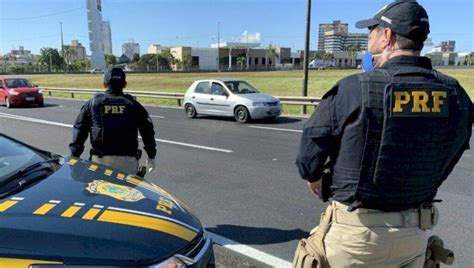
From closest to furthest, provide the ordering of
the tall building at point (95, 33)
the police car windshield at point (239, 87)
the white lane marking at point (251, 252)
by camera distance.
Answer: the white lane marking at point (251, 252) → the police car windshield at point (239, 87) → the tall building at point (95, 33)

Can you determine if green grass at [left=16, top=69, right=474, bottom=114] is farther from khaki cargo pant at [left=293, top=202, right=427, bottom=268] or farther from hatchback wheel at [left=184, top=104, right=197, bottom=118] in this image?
khaki cargo pant at [left=293, top=202, right=427, bottom=268]

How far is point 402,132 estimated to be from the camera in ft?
5.48

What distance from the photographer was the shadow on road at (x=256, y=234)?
3.89 metres

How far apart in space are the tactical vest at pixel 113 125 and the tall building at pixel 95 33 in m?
34.9

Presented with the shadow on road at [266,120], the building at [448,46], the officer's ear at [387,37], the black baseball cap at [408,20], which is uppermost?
the building at [448,46]

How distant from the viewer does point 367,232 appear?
1.79m

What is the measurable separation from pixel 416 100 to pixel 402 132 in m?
0.15

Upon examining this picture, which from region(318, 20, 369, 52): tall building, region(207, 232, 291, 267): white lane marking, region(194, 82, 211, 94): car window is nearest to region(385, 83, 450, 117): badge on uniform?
region(318, 20, 369, 52): tall building

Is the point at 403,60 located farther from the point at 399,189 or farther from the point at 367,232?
the point at 367,232

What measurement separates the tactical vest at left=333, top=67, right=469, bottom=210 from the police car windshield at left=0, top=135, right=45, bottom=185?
2.22m

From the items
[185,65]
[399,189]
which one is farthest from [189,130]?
[185,65]

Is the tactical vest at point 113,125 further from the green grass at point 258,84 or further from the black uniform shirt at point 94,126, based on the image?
the green grass at point 258,84

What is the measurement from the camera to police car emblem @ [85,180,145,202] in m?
2.57

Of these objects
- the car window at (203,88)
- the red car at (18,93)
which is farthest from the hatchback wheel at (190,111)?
the red car at (18,93)
